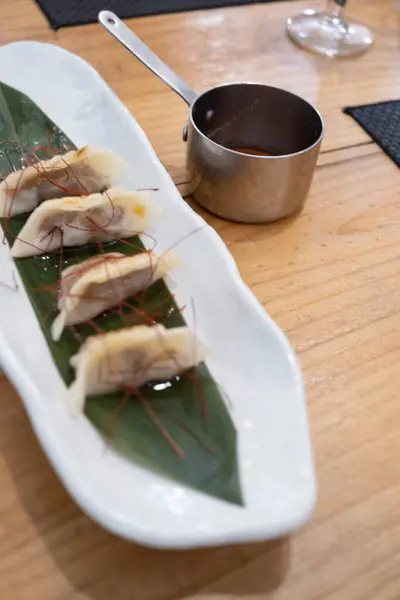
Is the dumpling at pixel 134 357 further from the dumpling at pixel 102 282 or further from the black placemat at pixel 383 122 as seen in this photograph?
the black placemat at pixel 383 122

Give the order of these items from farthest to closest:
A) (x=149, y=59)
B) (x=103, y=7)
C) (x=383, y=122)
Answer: (x=103, y=7) < (x=383, y=122) < (x=149, y=59)

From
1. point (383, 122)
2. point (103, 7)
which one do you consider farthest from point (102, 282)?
point (103, 7)

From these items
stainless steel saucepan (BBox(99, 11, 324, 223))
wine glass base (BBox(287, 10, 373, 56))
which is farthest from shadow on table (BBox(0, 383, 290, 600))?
wine glass base (BBox(287, 10, 373, 56))

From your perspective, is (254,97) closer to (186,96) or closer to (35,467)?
(186,96)

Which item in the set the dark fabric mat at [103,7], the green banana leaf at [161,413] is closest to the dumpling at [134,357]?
the green banana leaf at [161,413]

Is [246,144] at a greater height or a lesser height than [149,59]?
lesser

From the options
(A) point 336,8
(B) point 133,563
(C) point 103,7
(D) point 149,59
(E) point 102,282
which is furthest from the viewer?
(A) point 336,8

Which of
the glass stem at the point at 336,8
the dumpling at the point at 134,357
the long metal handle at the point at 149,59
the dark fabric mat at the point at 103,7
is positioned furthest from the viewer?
the glass stem at the point at 336,8

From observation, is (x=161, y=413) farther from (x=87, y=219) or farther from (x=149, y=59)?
(x=149, y=59)
